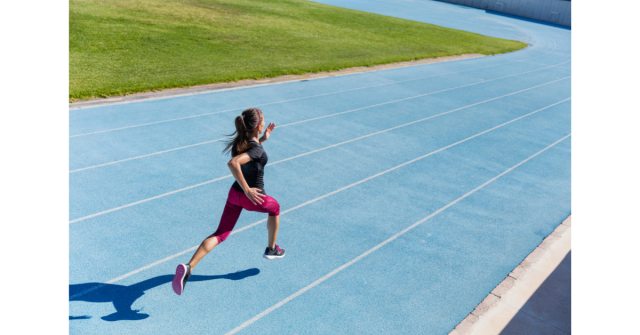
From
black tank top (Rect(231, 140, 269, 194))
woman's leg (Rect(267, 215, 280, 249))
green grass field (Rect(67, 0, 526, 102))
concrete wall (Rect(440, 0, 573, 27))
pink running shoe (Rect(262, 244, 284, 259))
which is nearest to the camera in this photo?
black tank top (Rect(231, 140, 269, 194))

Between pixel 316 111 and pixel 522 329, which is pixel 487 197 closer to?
pixel 522 329

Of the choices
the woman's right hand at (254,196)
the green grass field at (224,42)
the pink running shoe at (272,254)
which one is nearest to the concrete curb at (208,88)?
the green grass field at (224,42)

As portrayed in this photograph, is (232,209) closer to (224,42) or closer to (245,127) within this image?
(245,127)

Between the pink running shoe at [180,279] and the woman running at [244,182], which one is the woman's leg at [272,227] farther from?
the pink running shoe at [180,279]

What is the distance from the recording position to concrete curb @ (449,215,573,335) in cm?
492

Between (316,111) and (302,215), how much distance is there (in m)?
→ 5.52

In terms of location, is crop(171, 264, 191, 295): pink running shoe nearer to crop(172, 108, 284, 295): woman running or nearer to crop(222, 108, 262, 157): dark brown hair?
crop(172, 108, 284, 295): woman running

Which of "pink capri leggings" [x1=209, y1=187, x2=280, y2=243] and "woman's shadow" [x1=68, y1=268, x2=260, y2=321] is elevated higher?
"pink capri leggings" [x1=209, y1=187, x2=280, y2=243]

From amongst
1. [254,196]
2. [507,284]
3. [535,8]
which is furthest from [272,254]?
[535,8]

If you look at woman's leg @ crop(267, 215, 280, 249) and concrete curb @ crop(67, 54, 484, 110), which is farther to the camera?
concrete curb @ crop(67, 54, 484, 110)

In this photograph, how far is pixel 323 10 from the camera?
31625mm

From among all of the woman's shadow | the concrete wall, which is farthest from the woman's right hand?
the concrete wall

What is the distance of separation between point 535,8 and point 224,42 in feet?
116

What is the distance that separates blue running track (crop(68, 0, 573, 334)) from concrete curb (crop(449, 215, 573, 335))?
11cm
